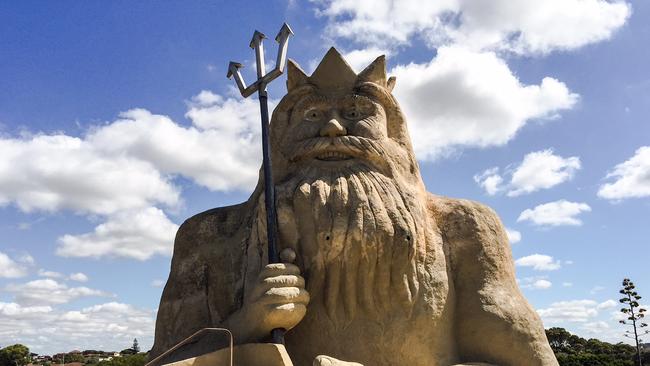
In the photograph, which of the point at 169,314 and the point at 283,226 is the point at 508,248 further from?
the point at 169,314

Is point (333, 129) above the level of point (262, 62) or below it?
below

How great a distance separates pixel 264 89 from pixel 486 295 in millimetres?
2437

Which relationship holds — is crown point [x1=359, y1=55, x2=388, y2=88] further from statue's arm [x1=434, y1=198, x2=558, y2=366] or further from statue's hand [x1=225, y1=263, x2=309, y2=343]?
statue's hand [x1=225, y1=263, x2=309, y2=343]

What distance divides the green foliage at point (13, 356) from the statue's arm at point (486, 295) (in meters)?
59.7

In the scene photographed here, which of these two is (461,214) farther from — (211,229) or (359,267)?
(211,229)

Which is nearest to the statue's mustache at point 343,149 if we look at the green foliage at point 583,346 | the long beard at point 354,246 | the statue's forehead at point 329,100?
the long beard at point 354,246

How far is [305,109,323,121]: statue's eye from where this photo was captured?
5070mm

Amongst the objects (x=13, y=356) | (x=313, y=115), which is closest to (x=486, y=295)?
(x=313, y=115)

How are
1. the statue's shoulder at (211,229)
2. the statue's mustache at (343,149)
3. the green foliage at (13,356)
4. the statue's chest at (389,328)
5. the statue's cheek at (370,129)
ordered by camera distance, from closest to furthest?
the statue's chest at (389,328) → the statue's mustache at (343,149) → the statue's cheek at (370,129) → the statue's shoulder at (211,229) → the green foliage at (13,356)

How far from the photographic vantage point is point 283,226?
4504mm

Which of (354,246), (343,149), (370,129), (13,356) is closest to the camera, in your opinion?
(354,246)

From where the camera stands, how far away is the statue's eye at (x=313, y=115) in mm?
5070

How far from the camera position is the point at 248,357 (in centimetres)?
390

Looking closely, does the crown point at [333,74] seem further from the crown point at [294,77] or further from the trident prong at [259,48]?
the trident prong at [259,48]
